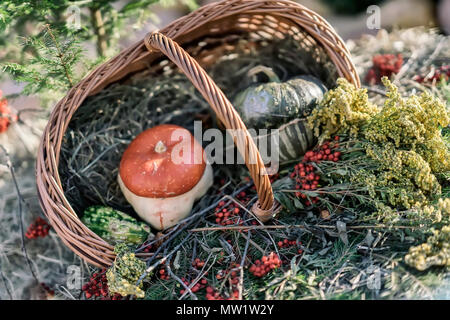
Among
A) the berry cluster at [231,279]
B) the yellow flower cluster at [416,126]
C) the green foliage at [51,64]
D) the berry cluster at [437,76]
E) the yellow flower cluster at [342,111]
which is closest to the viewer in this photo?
the berry cluster at [231,279]

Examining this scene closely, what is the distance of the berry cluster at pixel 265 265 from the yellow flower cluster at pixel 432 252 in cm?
48

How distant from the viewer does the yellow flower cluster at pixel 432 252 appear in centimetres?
145

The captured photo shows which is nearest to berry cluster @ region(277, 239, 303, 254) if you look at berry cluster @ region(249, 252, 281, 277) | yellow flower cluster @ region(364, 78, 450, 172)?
berry cluster @ region(249, 252, 281, 277)

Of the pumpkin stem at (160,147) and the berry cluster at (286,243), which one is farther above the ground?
the pumpkin stem at (160,147)

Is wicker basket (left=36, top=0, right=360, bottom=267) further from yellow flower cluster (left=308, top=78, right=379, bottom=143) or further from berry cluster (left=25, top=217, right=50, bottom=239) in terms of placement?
berry cluster (left=25, top=217, right=50, bottom=239)

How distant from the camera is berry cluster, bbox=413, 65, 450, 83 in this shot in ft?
8.05

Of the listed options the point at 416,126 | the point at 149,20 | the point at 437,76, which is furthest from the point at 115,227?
the point at 149,20

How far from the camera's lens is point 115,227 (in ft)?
6.43

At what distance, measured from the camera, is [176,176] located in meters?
1.98

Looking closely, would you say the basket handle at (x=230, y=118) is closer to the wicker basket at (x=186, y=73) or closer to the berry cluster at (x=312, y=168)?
the wicker basket at (x=186, y=73)

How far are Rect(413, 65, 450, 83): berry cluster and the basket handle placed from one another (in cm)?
135

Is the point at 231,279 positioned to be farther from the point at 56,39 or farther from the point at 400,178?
the point at 56,39

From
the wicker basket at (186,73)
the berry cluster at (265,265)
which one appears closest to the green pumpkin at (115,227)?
the wicker basket at (186,73)
